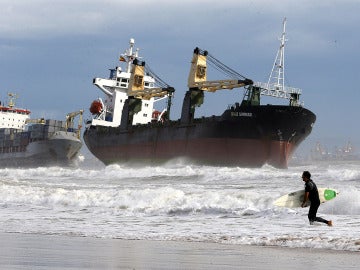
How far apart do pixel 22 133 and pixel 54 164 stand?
6841 millimetres

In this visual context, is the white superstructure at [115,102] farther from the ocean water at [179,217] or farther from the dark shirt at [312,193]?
the dark shirt at [312,193]

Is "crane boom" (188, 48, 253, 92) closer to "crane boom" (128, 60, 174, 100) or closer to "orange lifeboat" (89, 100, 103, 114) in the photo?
"crane boom" (128, 60, 174, 100)

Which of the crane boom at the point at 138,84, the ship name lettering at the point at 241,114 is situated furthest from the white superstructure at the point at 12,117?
the ship name lettering at the point at 241,114

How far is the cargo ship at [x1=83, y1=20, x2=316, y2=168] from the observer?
5131cm

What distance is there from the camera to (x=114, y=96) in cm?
7394

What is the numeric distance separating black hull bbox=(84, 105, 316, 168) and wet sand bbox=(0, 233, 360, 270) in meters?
38.9

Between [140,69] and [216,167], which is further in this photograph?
[140,69]

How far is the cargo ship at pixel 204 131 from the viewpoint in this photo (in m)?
51.3

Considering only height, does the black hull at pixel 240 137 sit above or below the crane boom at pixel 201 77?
below

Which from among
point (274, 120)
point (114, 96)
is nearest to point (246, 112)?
point (274, 120)

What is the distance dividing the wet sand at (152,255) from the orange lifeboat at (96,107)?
2482 inches

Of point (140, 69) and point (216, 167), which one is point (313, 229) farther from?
point (140, 69)

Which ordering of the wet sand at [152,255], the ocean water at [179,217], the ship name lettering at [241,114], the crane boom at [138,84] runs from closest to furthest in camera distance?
the wet sand at [152,255] → the ocean water at [179,217] → the ship name lettering at [241,114] → the crane boom at [138,84]

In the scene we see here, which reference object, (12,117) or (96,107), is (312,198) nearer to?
(96,107)
